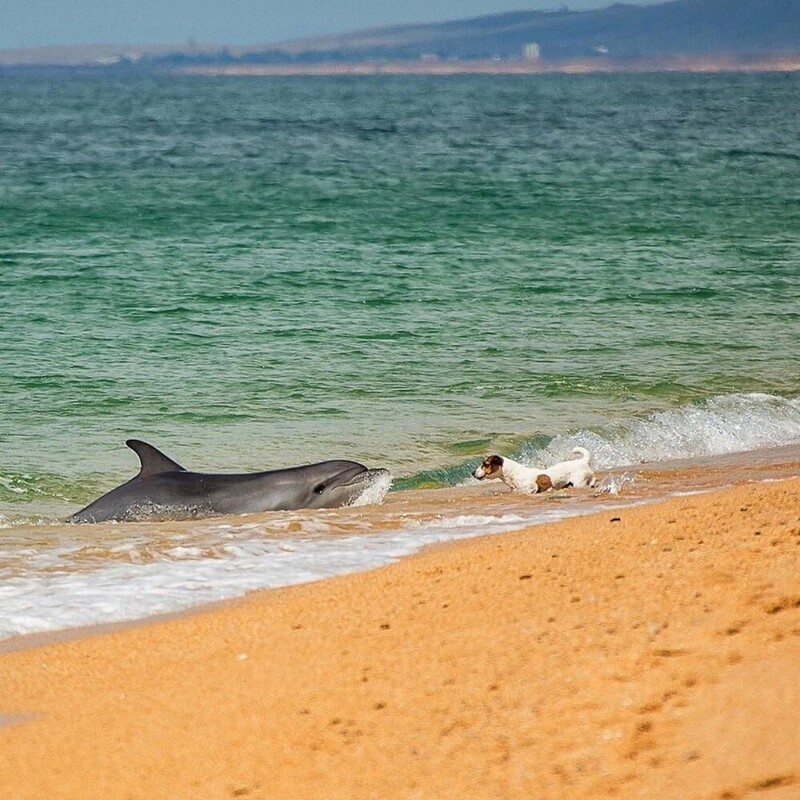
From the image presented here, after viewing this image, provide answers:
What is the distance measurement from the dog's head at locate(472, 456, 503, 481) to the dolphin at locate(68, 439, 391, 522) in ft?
2.06

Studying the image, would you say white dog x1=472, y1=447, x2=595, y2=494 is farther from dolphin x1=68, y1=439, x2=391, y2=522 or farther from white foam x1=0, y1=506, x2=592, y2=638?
white foam x1=0, y1=506, x2=592, y2=638

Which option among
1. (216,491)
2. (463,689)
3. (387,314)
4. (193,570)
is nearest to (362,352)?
(387,314)

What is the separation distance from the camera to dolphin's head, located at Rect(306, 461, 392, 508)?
10.0 m

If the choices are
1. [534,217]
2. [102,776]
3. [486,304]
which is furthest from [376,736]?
[534,217]

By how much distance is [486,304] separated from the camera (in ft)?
65.6

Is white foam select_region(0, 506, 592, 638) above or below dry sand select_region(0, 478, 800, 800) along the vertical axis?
below

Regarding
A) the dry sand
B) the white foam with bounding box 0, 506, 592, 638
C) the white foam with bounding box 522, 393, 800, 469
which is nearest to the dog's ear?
the white foam with bounding box 0, 506, 592, 638

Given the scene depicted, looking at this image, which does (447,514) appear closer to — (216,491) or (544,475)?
(544,475)

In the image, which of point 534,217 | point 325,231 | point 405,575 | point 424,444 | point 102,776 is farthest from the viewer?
point 534,217

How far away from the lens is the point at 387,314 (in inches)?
760

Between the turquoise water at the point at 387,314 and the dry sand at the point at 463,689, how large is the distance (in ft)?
16.5

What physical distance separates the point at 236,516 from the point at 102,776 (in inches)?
193

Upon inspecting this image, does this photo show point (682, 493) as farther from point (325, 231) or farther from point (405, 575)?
point (325, 231)

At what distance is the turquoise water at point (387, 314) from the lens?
42.1ft
